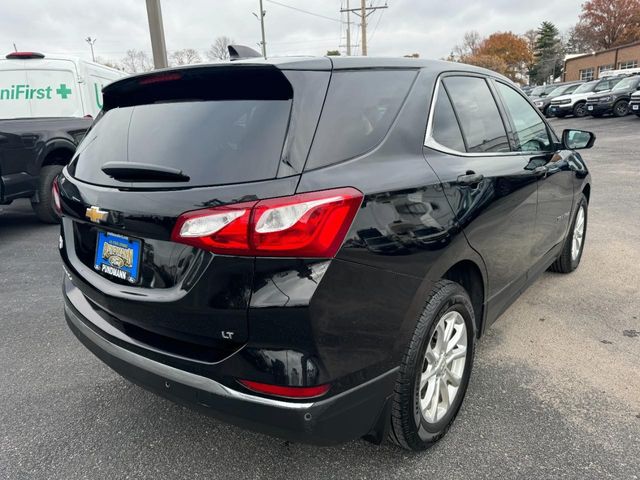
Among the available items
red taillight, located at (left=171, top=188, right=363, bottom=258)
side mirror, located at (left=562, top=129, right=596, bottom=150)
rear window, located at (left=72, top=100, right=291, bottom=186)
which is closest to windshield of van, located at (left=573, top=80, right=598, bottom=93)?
side mirror, located at (left=562, top=129, right=596, bottom=150)

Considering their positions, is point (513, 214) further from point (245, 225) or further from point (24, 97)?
point (24, 97)

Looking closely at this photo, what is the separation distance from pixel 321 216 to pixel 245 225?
0.25 m

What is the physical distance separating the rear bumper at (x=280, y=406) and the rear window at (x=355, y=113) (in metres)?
0.81

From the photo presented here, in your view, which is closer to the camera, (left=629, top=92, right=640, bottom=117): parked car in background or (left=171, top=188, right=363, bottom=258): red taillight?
(left=171, top=188, right=363, bottom=258): red taillight

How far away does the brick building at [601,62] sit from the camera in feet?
155

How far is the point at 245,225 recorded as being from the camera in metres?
1.59

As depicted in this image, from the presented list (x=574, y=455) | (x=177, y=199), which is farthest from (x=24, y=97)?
(x=574, y=455)

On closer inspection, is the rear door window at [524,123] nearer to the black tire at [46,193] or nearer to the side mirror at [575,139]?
the side mirror at [575,139]

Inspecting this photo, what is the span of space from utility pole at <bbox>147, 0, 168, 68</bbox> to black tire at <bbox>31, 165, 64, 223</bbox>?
163 inches

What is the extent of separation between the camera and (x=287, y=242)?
1587mm

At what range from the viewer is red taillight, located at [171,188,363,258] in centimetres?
159

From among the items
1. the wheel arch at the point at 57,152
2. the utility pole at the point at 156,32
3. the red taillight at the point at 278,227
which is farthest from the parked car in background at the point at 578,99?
the red taillight at the point at 278,227

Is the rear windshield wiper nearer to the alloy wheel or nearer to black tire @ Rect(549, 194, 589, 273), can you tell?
the alloy wheel

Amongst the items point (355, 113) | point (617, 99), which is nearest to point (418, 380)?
point (355, 113)
